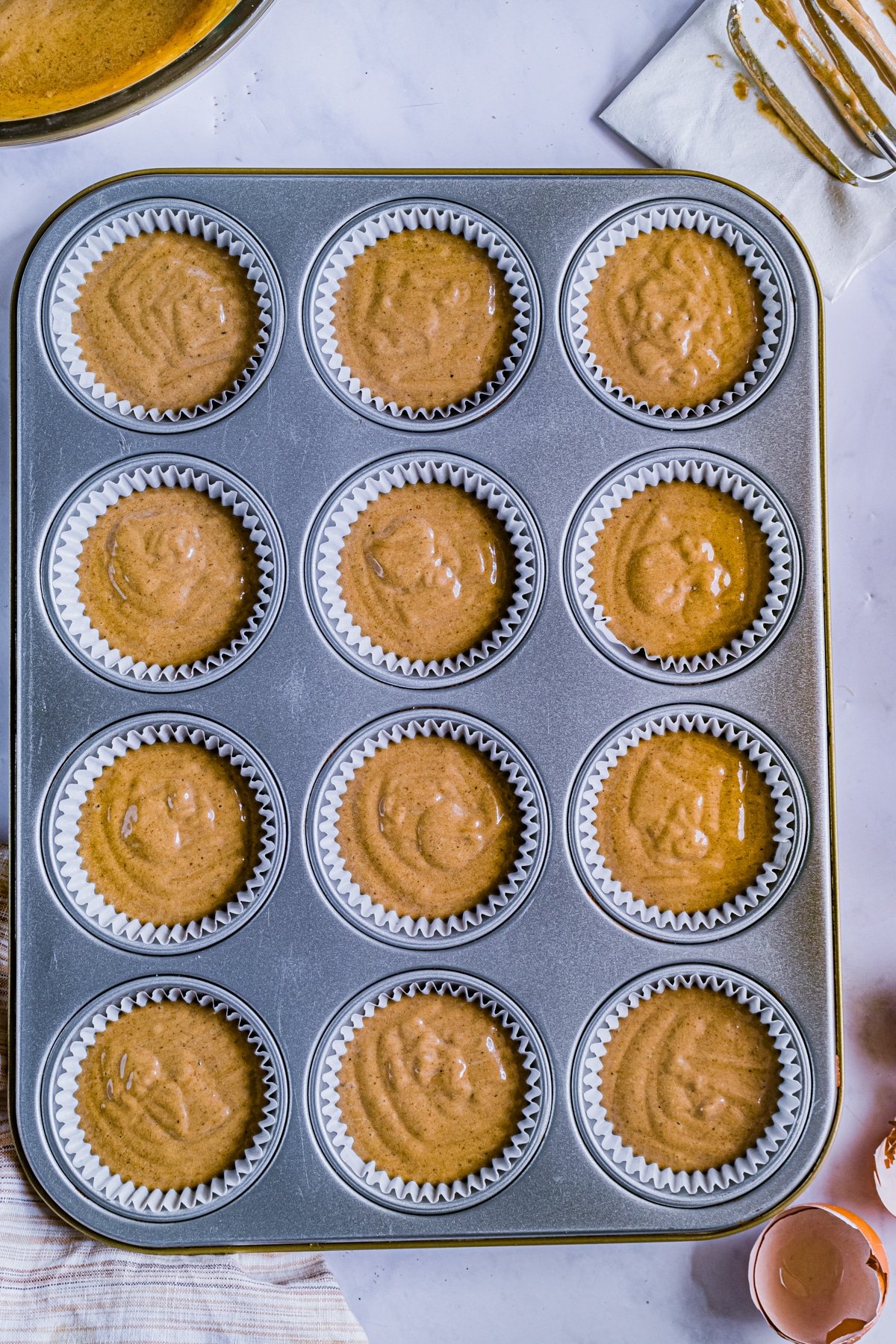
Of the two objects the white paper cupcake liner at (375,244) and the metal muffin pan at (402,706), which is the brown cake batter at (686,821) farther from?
the white paper cupcake liner at (375,244)

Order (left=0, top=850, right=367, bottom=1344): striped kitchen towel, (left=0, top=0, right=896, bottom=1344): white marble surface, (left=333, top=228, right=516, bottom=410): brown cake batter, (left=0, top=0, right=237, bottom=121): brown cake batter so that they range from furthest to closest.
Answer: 1. (left=0, top=0, right=896, bottom=1344): white marble surface
2. (left=333, top=228, right=516, bottom=410): brown cake batter
3. (left=0, top=850, right=367, bottom=1344): striped kitchen towel
4. (left=0, top=0, right=237, bottom=121): brown cake batter

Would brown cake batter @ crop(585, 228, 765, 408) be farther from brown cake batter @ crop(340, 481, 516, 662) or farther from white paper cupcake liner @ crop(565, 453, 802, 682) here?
brown cake batter @ crop(340, 481, 516, 662)

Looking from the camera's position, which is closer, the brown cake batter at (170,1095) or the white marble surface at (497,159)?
the brown cake batter at (170,1095)

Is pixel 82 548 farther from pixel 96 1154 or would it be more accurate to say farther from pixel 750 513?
pixel 750 513

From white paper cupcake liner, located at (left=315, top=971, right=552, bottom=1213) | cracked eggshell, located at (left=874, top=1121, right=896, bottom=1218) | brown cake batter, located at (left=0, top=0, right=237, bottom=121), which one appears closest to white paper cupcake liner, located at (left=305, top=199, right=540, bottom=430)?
brown cake batter, located at (left=0, top=0, right=237, bottom=121)

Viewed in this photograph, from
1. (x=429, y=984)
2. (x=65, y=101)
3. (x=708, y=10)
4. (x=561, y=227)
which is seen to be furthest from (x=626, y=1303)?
(x=708, y=10)

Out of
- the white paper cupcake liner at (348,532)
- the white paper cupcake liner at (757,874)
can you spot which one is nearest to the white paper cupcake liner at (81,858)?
the white paper cupcake liner at (348,532)

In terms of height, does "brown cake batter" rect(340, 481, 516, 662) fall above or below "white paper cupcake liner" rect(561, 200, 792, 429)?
below
